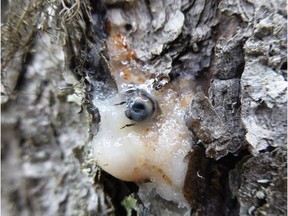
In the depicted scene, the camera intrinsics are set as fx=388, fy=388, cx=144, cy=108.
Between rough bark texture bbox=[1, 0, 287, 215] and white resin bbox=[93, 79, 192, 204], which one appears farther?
white resin bbox=[93, 79, 192, 204]

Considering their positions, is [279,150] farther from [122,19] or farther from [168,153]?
[122,19]

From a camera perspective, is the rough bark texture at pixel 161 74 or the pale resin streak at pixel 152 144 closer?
the rough bark texture at pixel 161 74

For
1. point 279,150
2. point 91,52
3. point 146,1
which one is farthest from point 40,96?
point 279,150

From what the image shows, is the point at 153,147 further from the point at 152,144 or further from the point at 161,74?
the point at 161,74

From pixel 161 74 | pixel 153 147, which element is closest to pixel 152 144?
pixel 153 147
